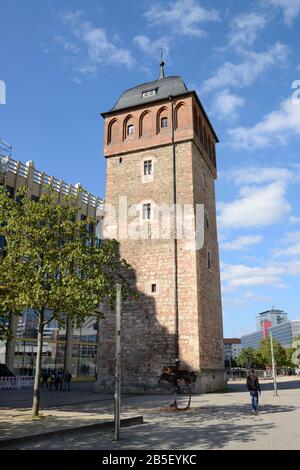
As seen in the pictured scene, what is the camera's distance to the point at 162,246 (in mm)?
26016

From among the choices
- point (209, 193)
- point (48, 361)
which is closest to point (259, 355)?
point (48, 361)

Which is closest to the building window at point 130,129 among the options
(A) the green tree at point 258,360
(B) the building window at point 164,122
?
(B) the building window at point 164,122

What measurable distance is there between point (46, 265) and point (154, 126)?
1792cm

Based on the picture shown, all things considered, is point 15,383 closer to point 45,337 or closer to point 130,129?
point 45,337

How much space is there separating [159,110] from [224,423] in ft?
72.7

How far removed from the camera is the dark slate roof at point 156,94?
29.2 meters

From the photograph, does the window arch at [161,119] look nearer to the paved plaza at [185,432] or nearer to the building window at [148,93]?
the building window at [148,93]

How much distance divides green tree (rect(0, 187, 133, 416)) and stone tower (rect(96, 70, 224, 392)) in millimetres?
10183

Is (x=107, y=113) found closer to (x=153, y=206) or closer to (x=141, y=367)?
(x=153, y=206)

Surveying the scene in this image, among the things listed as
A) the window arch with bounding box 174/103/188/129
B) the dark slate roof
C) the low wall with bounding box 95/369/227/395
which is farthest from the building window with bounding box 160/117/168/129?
the low wall with bounding box 95/369/227/395

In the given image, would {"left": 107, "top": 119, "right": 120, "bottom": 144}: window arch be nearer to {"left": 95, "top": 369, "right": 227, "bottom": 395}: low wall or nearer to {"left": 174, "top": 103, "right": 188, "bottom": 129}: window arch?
{"left": 174, "top": 103, "right": 188, "bottom": 129}: window arch

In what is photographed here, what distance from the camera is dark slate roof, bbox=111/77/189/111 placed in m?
29.2

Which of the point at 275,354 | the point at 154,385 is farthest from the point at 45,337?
the point at 275,354

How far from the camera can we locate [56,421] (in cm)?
1170
